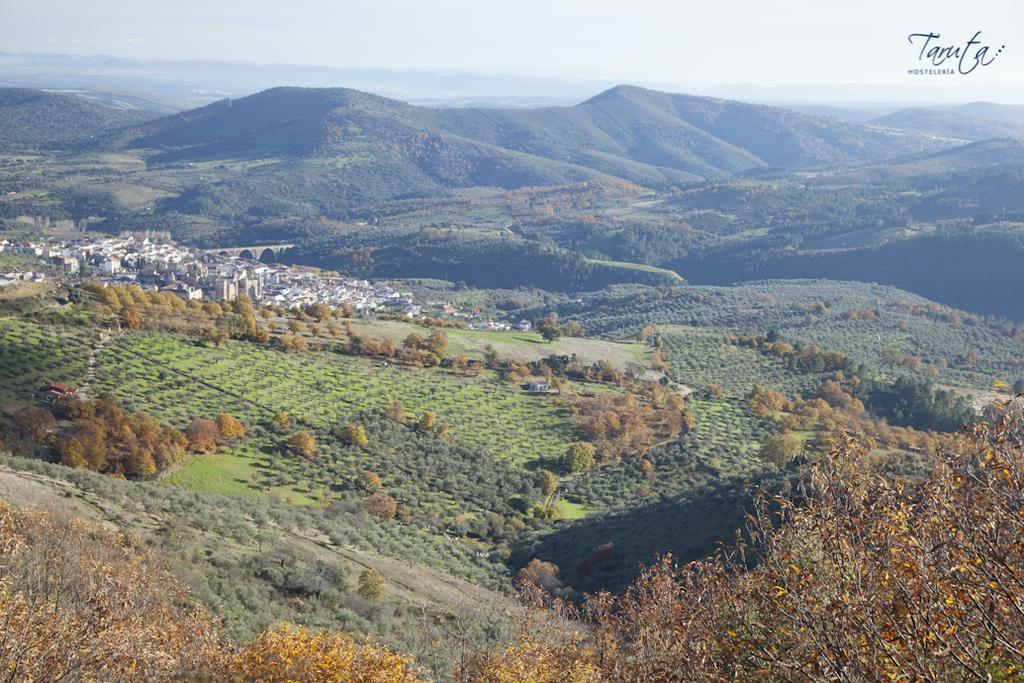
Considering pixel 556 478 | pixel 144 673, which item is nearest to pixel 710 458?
pixel 556 478

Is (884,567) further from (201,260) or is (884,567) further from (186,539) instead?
(201,260)

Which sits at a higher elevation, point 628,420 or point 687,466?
point 628,420

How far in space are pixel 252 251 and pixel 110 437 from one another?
350 ft

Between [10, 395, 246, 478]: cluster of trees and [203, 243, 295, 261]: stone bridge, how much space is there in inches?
3889

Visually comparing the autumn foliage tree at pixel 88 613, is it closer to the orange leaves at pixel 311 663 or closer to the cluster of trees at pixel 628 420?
the orange leaves at pixel 311 663

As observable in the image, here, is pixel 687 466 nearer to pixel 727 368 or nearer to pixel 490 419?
pixel 490 419

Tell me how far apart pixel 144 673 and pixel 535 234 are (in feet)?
460

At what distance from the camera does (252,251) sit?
132250 mm

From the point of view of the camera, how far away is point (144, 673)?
9867mm

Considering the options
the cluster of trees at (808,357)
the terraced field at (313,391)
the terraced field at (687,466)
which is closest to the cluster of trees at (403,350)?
the terraced field at (313,391)

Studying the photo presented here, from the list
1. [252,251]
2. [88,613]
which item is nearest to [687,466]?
[88,613]

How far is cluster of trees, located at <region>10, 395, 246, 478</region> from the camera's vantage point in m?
28.4

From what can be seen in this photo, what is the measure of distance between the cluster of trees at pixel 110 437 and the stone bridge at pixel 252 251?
3889 inches

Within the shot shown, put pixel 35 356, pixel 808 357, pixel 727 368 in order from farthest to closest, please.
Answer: pixel 808 357 → pixel 727 368 → pixel 35 356
